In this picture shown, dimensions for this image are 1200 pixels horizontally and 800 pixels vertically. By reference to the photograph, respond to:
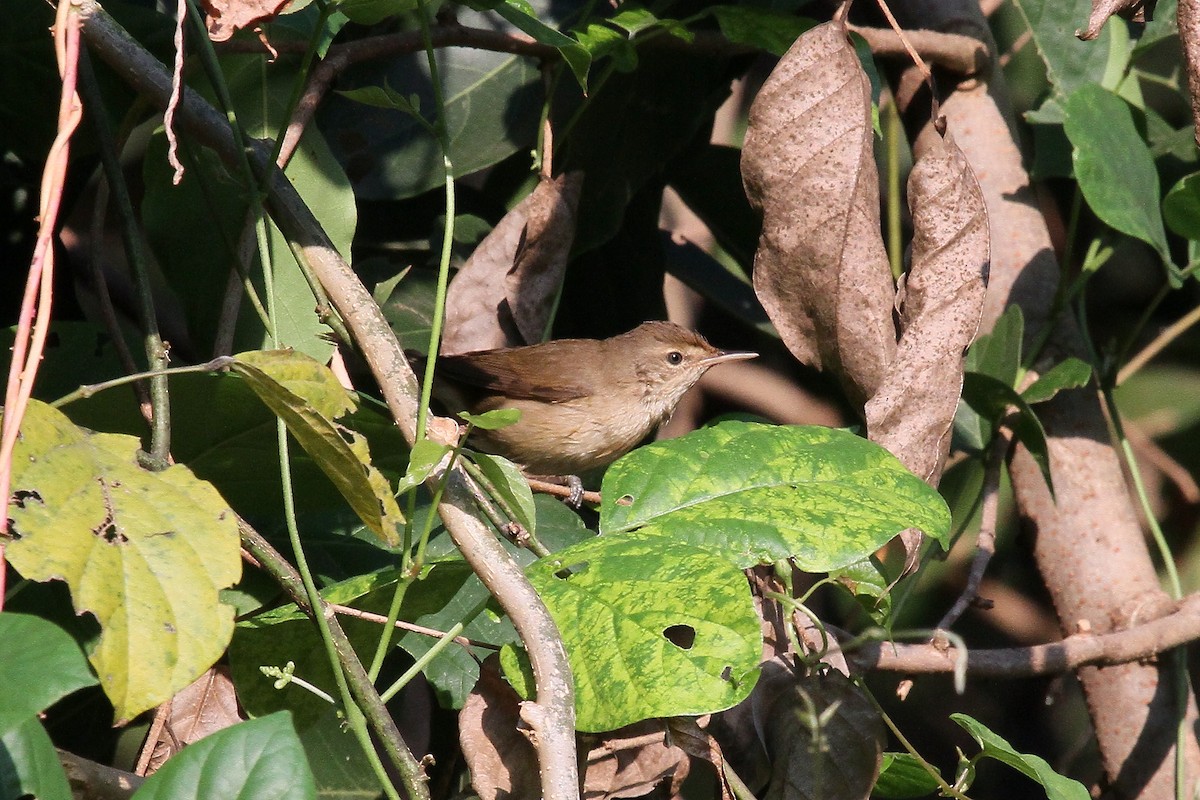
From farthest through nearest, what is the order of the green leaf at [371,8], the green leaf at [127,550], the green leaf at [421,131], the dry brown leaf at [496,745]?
the green leaf at [421,131], the green leaf at [371,8], the dry brown leaf at [496,745], the green leaf at [127,550]

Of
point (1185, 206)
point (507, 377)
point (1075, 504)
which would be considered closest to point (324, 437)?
point (1185, 206)

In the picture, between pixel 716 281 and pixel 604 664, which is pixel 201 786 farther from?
pixel 716 281

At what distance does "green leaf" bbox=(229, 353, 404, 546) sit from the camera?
1.37 m

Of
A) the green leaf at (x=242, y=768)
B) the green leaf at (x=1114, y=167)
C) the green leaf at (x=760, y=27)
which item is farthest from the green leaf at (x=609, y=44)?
the green leaf at (x=242, y=768)

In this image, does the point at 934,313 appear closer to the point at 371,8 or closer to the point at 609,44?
the point at 609,44

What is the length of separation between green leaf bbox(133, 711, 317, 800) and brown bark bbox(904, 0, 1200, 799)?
2189 millimetres

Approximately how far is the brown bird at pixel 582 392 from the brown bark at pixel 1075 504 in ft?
3.89

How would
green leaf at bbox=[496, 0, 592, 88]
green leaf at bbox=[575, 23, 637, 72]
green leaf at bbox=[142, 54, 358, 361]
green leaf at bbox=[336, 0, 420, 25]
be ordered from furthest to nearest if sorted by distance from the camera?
green leaf at bbox=[575, 23, 637, 72]
green leaf at bbox=[142, 54, 358, 361]
green leaf at bbox=[496, 0, 592, 88]
green leaf at bbox=[336, 0, 420, 25]

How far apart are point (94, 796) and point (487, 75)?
2102mm

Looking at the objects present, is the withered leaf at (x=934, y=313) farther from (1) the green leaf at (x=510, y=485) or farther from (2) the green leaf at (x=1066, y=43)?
(2) the green leaf at (x=1066, y=43)

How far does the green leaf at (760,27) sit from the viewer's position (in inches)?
102

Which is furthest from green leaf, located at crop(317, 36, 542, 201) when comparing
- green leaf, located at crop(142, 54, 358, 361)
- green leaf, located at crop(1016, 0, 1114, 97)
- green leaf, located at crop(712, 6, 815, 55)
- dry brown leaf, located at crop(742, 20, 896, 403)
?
green leaf, located at crop(1016, 0, 1114, 97)

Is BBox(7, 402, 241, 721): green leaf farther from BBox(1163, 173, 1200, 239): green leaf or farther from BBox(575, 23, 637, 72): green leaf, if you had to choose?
BBox(1163, 173, 1200, 239): green leaf

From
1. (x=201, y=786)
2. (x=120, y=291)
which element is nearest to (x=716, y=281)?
(x=120, y=291)
